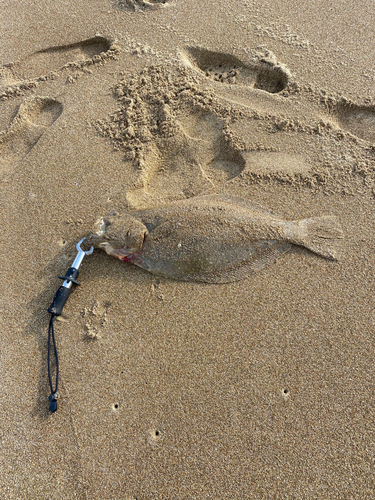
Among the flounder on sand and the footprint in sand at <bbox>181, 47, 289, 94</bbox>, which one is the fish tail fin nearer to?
the flounder on sand

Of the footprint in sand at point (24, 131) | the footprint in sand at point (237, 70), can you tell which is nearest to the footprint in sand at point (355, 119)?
the footprint in sand at point (237, 70)

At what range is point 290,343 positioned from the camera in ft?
8.54

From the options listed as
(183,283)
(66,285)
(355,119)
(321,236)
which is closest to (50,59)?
(66,285)

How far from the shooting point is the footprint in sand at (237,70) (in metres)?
3.43

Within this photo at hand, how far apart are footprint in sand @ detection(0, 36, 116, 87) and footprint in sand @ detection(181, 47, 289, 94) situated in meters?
1.13

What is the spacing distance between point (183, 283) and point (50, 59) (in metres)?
3.48

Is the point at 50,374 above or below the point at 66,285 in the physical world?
below

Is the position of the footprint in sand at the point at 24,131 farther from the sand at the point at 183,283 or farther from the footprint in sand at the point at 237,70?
the footprint in sand at the point at 237,70

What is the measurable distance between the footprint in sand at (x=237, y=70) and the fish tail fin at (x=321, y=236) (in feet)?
5.65

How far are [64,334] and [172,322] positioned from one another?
3.39 ft

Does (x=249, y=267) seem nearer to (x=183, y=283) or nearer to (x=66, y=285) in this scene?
(x=183, y=283)

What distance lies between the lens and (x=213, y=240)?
110 inches

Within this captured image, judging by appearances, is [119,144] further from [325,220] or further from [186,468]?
[186,468]

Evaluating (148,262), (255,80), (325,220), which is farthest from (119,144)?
(325,220)
